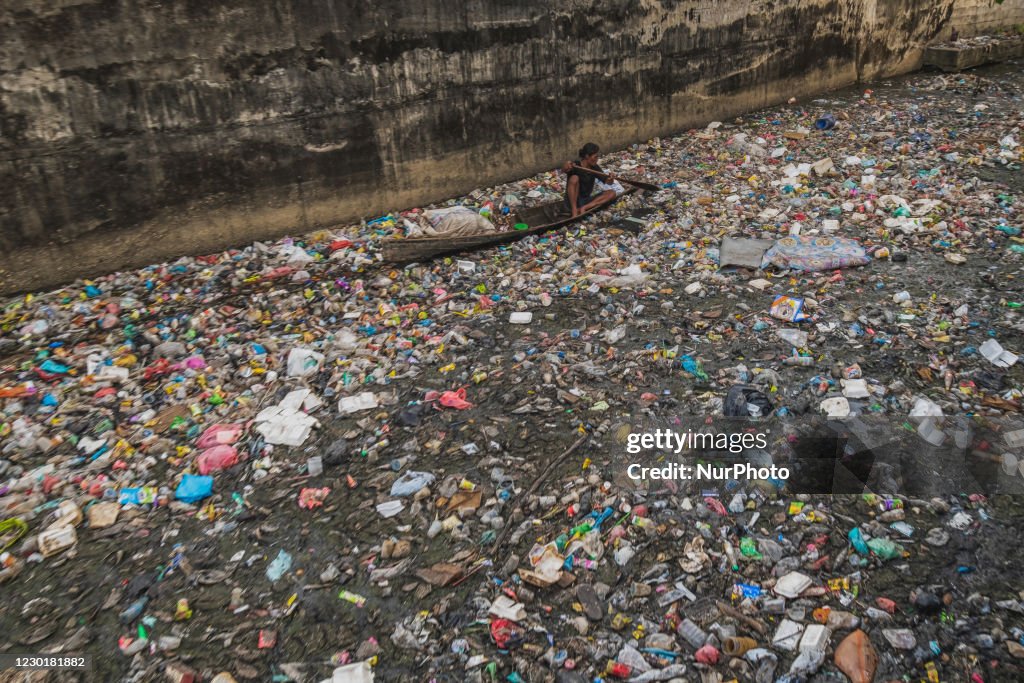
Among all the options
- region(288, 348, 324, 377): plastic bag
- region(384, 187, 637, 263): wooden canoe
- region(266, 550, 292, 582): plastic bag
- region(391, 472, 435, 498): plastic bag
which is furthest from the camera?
region(384, 187, 637, 263): wooden canoe

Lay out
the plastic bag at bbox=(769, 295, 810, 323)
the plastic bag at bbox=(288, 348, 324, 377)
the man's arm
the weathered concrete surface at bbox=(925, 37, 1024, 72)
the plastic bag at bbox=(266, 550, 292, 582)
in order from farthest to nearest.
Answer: the weathered concrete surface at bbox=(925, 37, 1024, 72), the man's arm, the plastic bag at bbox=(769, 295, 810, 323), the plastic bag at bbox=(288, 348, 324, 377), the plastic bag at bbox=(266, 550, 292, 582)

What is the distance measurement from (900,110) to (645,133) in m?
3.64

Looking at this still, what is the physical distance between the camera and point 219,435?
3.48 metres

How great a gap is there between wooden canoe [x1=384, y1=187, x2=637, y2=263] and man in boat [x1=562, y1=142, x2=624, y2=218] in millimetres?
63

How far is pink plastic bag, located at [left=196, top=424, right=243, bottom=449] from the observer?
3.44m

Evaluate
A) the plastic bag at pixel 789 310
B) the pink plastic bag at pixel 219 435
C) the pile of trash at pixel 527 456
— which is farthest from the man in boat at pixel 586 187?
the pink plastic bag at pixel 219 435

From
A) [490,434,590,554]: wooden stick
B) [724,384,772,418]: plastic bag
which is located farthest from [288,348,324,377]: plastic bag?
[724,384,772,418]: plastic bag

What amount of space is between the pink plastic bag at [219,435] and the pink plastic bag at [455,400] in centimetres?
118

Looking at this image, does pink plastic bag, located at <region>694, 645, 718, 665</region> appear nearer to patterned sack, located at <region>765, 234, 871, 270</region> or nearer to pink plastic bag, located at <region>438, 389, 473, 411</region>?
pink plastic bag, located at <region>438, 389, 473, 411</region>

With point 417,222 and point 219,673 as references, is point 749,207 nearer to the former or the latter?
point 417,222

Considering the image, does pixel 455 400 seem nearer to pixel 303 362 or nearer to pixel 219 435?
pixel 303 362

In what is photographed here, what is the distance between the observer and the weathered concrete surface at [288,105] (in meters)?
4.36

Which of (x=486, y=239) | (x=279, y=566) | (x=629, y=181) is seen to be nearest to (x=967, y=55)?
(x=629, y=181)

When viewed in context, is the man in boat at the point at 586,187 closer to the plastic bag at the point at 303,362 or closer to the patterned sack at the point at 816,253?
the patterned sack at the point at 816,253
